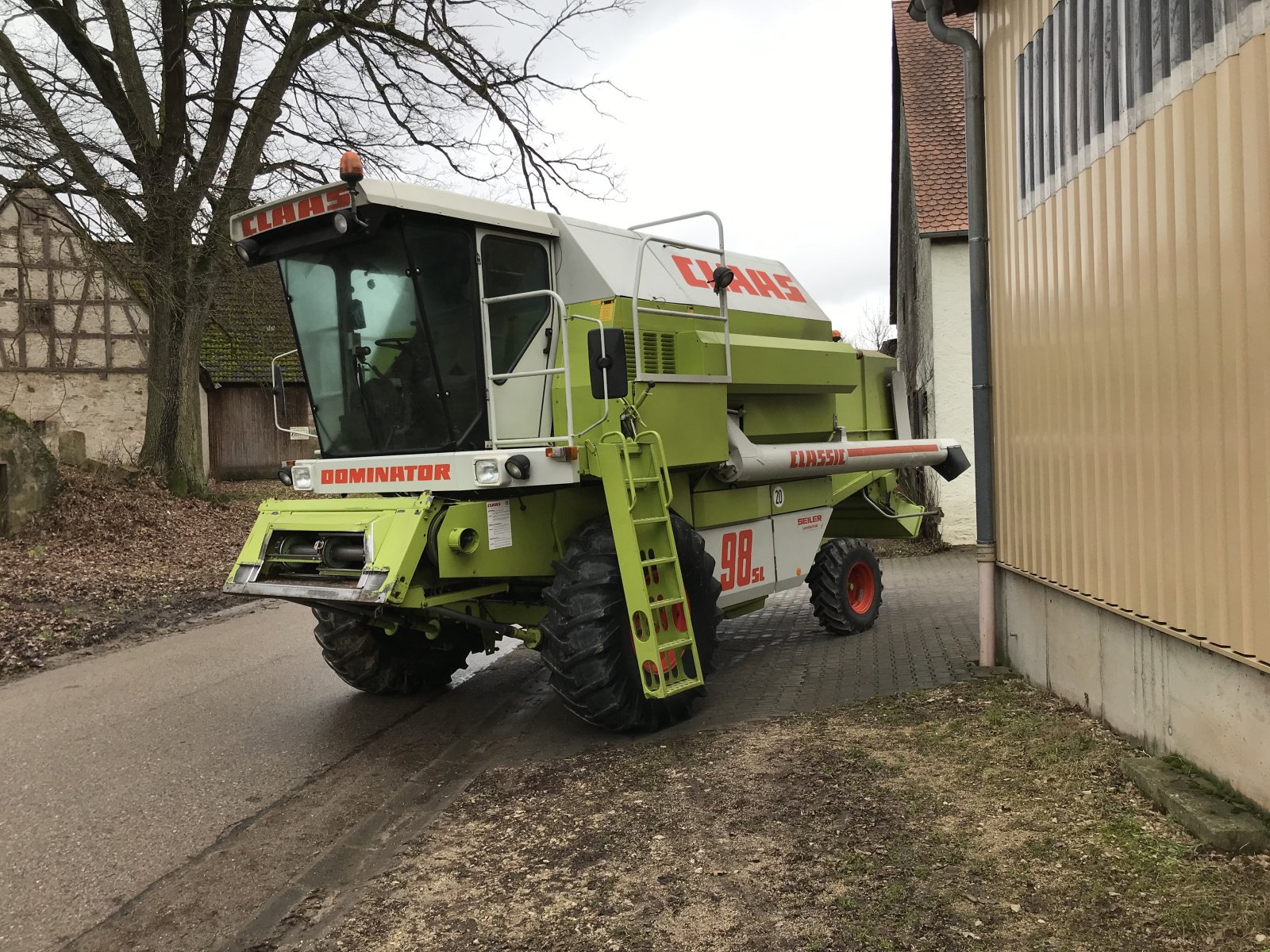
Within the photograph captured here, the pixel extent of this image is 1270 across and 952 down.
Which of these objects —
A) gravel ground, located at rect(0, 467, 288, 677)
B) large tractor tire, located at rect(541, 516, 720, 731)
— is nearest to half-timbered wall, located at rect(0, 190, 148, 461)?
gravel ground, located at rect(0, 467, 288, 677)

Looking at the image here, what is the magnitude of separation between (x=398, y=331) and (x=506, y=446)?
0.93 m

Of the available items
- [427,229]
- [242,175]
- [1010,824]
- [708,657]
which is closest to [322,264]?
[427,229]

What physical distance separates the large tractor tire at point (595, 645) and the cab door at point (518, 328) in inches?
32.1

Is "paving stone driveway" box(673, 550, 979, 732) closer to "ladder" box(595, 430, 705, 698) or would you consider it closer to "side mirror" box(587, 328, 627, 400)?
"ladder" box(595, 430, 705, 698)

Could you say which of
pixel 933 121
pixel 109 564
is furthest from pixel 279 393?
pixel 933 121

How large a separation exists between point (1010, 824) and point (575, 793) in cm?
194

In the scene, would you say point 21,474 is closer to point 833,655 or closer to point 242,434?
point 833,655

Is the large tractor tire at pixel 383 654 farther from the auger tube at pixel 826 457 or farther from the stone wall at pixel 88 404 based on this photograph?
the stone wall at pixel 88 404

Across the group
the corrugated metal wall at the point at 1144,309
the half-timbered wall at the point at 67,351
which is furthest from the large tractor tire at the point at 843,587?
the half-timbered wall at the point at 67,351

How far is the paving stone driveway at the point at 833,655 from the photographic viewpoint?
6520mm

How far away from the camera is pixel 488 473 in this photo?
18.3 feet

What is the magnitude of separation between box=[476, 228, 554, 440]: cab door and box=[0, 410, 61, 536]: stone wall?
31.9 feet

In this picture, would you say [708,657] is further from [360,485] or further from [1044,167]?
[1044,167]

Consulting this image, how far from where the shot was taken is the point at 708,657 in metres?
6.33
